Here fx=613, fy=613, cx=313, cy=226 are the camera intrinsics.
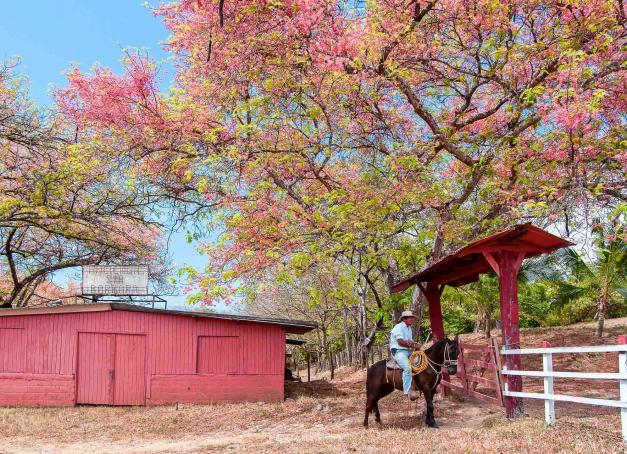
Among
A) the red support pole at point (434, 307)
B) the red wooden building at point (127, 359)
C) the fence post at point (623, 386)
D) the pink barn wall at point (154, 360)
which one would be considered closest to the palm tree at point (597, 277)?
the red support pole at point (434, 307)

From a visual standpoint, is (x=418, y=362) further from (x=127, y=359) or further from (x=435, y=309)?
(x=127, y=359)

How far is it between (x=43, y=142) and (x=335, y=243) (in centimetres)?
836

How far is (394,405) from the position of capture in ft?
46.7

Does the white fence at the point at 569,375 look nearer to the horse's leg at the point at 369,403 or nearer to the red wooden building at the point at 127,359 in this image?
the horse's leg at the point at 369,403

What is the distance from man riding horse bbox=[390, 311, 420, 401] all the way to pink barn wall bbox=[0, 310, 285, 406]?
8865mm

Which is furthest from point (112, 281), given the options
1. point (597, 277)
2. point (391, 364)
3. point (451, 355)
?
point (597, 277)

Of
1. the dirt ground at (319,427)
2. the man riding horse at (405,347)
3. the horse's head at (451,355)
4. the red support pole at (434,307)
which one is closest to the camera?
the dirt ground at (319,427)

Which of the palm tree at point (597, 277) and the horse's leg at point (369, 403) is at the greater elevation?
the palm tree at point (597, 277)

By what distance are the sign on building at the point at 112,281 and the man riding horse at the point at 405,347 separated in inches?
469

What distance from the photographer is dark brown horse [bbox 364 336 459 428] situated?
10719mm

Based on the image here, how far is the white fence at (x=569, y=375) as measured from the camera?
24.7 feet

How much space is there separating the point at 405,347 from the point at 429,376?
71cm

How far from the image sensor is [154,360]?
733 inches

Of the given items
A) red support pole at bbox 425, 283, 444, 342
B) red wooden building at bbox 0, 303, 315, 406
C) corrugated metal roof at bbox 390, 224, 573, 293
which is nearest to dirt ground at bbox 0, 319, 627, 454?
red wooden building at bbox 0, 303, 315, 406
